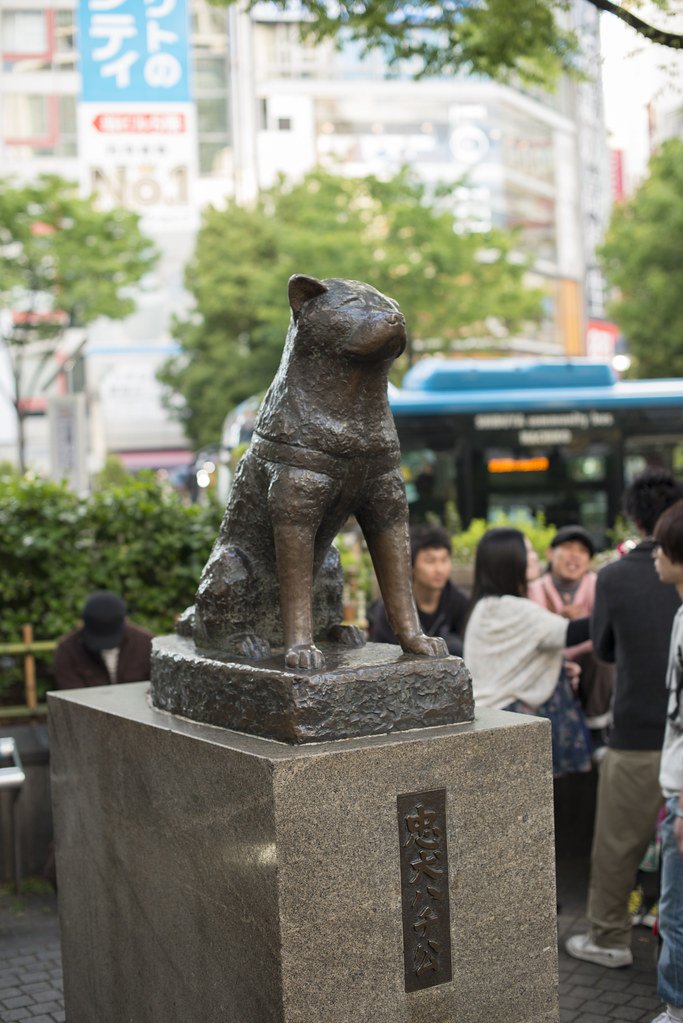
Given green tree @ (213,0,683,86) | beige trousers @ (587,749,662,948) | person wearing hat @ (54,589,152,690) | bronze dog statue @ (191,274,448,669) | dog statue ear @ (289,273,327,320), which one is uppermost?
green tree @ (213,0,683,86)

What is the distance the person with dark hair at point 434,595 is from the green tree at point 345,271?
18937 millimetres

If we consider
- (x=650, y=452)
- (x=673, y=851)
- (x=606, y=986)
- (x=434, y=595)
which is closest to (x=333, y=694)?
(x=673, y=851)

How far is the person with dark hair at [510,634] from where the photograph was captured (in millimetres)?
5320

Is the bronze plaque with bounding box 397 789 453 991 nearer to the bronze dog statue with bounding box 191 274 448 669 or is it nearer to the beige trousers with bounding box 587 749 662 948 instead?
the bronze dog statue with bounding box 191 274 448 669

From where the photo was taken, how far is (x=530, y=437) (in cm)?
1600

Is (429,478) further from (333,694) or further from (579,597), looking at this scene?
(333,694)

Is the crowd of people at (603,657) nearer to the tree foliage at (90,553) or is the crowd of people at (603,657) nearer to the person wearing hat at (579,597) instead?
the person wearing hat at (579,597)

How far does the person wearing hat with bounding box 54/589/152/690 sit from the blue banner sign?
2215cm

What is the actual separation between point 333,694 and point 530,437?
1327 centimetres

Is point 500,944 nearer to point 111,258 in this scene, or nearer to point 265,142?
point 111,258

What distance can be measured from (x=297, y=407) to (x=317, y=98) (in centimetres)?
4557

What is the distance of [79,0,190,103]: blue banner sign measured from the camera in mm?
27984

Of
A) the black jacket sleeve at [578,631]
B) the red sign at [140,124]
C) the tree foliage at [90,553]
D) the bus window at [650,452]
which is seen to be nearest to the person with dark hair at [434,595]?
the black jacket sleeve at [578,631]

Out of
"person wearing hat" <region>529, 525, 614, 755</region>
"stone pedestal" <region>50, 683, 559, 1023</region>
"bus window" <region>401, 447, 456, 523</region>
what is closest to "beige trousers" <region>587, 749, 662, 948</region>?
"person wearing hat" <region>529, 525, 614, 755</region>
